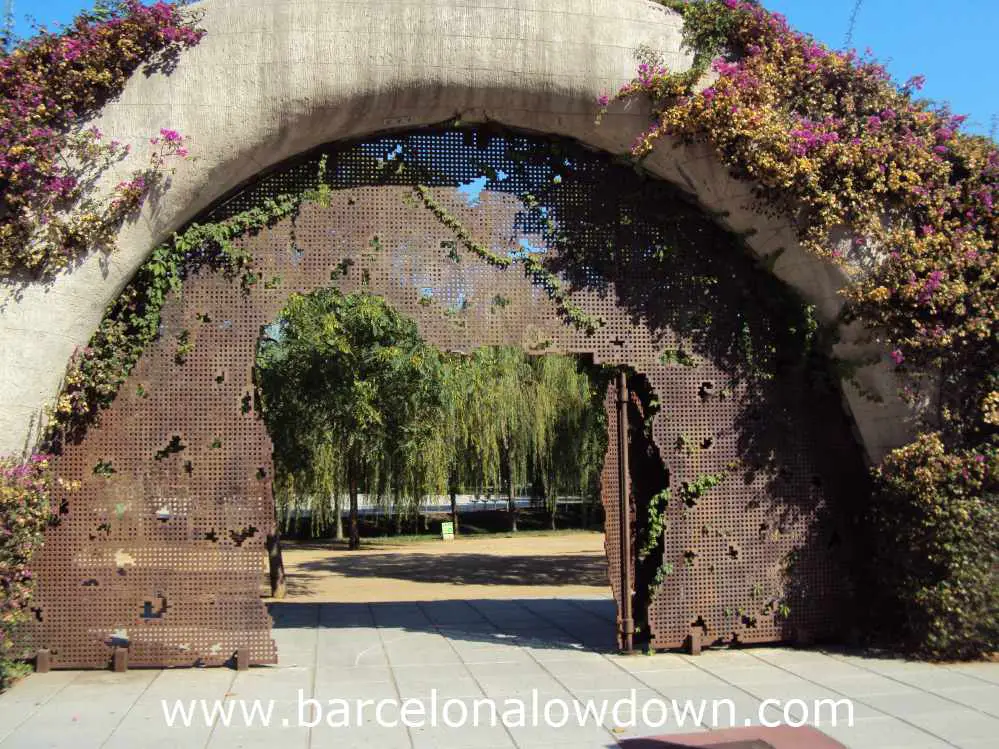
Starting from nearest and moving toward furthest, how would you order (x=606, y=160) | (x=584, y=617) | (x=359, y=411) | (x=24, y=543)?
(x=24, y=543) < (x=606, y=160) < (x=584, y=617) < (x=359, y=411)

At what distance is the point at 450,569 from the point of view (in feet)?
59.3

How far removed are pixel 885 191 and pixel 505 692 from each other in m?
4.99

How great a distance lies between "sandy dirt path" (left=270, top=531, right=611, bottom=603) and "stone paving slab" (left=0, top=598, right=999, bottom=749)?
185 inches

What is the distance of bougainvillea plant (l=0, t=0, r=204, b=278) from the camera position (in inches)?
246

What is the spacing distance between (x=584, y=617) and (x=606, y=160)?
194 inches

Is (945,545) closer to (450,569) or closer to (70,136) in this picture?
(70,136)

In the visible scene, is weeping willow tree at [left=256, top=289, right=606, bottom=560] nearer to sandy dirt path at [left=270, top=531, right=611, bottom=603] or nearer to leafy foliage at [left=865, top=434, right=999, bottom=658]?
sandy dirt path at [left=270, top=531, right=611, bottom=603]

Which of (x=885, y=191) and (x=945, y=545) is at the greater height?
(x=885, y=191)

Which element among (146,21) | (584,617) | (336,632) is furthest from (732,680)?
(146,21)

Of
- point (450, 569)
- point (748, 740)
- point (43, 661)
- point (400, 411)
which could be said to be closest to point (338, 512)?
point (450, 569)

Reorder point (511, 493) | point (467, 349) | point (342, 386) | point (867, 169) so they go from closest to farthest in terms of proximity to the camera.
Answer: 1. point (867, 169)
2. point (467, 349)
3. point (342, 386)
4. point (511, 493)

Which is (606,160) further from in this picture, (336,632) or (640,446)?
(336,632)

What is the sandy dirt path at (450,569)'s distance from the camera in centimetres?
1366

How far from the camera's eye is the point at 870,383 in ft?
23.6
